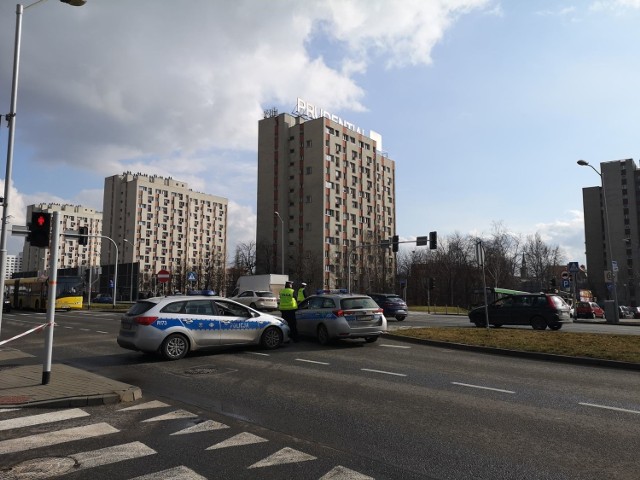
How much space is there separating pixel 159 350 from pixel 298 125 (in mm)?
85298

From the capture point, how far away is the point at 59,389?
26.0ft

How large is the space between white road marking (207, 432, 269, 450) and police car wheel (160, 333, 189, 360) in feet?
21.3

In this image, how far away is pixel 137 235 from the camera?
13188cm

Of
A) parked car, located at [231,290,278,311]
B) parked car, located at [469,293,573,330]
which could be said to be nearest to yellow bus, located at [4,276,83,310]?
parked car, located at [231,290,278,311]

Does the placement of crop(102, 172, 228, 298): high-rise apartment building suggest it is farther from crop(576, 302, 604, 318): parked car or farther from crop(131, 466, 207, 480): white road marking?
crop(131, 466, 207, 480): white road marking

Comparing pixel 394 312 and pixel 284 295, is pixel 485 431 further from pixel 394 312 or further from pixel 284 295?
pixel 394 312

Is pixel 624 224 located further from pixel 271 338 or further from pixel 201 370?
pixel 201 370

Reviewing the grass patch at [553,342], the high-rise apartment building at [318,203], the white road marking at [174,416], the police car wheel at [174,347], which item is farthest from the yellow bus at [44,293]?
the high-rise apartment building at [318,203]

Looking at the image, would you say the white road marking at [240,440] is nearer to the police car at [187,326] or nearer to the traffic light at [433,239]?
the police car at [187,326]

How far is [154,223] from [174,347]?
13173 cm

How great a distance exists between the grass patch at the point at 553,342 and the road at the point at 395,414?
1171mm

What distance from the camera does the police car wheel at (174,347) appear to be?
11.7m

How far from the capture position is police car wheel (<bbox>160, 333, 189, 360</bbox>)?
1166 centimetres

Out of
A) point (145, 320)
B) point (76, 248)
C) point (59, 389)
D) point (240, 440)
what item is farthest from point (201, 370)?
point (76, 248)
